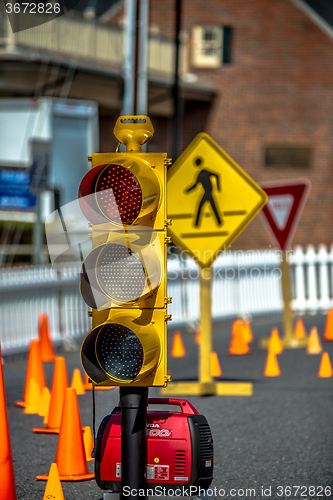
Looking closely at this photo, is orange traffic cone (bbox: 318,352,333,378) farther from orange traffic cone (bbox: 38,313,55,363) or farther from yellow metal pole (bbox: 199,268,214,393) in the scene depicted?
orange traffic cone (bbox: 38,313,55,363)

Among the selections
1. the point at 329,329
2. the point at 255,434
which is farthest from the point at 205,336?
the point at 329,329

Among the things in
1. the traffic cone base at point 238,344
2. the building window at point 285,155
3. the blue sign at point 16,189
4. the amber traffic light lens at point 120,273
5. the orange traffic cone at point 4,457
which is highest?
the building window at point 285,155

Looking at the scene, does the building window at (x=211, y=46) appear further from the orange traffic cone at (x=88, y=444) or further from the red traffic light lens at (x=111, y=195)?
the red traffic light lens at (x=111, y=195)

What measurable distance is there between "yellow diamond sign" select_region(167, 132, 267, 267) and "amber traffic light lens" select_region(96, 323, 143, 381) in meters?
4.24

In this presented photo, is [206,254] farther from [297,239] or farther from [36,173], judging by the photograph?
[297,239]

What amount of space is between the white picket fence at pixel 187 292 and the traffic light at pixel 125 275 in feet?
25.3

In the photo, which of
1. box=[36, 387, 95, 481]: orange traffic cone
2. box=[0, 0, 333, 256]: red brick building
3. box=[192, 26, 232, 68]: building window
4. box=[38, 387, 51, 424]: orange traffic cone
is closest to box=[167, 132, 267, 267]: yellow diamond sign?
box=[38, 387, 51, 424]: orange traffic cone

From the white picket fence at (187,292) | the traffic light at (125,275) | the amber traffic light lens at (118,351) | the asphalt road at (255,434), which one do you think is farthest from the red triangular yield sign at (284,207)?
the amber traffic light lens at (118,351)

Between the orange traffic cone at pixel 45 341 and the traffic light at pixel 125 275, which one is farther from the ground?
the traffic light at pixel 125 275

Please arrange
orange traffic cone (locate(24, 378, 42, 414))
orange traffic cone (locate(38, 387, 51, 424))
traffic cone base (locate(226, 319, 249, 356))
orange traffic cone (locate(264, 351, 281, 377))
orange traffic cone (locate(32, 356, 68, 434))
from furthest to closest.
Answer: traffic cone base (locate(226, 319, 249, 356)) → orange traffic cone (locate(264, 351, 281, 377)) → orange traffic cone (locate(24, 378, 42, 414)) → orange traffic cone (locate(38, 387, 51, 424)) → orange traffic cone (locate(32, 356, 68, 434))

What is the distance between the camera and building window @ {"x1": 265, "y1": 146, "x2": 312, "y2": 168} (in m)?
26.5

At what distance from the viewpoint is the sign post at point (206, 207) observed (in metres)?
7.66

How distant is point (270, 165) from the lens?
1043 inches

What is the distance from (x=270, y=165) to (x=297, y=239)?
2732 millimetres
